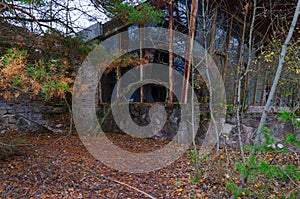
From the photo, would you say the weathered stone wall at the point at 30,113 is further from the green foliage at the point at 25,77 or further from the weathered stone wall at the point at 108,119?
the green foliage at the point at 25,77

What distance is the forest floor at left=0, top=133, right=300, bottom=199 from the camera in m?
2.09

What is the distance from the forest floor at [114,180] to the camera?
209 cm

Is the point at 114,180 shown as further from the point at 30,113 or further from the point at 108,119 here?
the point at 30,113

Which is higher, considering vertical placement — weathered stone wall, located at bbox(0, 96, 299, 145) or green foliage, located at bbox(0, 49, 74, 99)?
green foliage, located at bbox(0, 49, 74, 99)

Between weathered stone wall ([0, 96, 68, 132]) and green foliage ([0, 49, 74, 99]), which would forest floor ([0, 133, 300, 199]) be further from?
weathered stone wall ([0, 96, 68, 132])

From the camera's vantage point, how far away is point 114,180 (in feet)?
8.09

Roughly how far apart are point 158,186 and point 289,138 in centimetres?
161

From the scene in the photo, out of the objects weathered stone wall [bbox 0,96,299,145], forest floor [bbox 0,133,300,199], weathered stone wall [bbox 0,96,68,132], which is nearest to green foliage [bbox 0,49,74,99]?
forest floor [bbox 0,133,300,199]

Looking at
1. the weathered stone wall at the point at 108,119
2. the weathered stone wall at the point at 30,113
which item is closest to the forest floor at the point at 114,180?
the weathered stone wall at the point at 108,119

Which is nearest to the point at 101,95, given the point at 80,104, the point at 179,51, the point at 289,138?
the point at 80,104

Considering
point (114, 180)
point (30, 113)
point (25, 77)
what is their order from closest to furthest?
1. point (25, 77)
2. point (114, 180)
3. point (30, 113)

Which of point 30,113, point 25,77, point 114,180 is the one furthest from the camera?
point 30,113

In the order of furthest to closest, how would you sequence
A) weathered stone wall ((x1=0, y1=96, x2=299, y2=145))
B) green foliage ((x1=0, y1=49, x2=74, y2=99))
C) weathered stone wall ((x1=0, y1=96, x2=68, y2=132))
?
weathered stone wall ((x1=0, y1=96, x2=68, y2=132)) → weathered stone wall ((x1=0, y1=96, x2=299, y2=145)) → green foliage ((x1=0, y1=49, x2=74, y2=99))

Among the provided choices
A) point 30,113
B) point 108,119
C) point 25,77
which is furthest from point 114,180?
point 30,113
